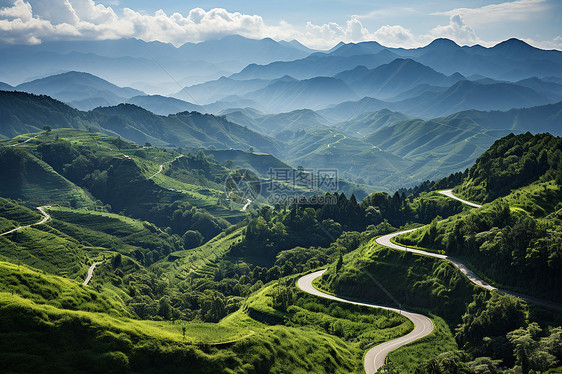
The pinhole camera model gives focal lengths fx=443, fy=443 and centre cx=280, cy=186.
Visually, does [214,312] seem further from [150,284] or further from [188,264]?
[188,264]

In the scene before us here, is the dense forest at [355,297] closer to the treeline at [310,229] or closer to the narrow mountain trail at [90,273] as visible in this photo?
the narrow mountain trail at [90,273]

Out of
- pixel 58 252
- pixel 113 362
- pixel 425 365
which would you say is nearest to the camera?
pixel 113 362

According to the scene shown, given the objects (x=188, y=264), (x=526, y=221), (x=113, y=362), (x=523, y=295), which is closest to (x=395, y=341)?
(x=523, y=295)

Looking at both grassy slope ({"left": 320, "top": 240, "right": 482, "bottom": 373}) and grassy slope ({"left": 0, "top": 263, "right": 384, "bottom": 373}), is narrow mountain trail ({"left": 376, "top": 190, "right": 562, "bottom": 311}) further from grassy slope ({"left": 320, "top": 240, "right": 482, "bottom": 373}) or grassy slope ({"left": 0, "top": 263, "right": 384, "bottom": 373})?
grassy slope ({"left": 0, "top": 263, "right": 384, "bottom": 373})

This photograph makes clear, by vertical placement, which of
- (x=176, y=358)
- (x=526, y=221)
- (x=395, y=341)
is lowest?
(x=395, y=341)

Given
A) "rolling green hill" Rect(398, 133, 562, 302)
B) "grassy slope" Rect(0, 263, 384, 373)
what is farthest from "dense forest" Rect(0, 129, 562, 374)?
"rolling green hill" Rect(398, 133, 562, 302)

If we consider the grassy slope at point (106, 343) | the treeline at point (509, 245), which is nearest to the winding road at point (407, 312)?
the treeline at point (509, 245)

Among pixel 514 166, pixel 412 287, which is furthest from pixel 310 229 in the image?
pixel 412 287

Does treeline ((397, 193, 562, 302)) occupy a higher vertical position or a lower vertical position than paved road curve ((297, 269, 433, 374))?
higher

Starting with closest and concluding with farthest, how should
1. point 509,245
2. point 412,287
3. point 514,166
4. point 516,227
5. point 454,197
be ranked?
point 516,227, point 509,245, point 412,287, point 514,166, point 454,197

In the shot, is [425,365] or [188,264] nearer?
[425,365]

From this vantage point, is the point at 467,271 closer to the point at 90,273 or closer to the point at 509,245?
the point at 509,245
